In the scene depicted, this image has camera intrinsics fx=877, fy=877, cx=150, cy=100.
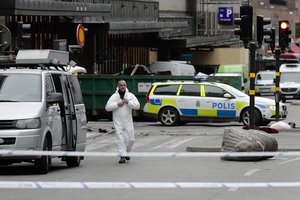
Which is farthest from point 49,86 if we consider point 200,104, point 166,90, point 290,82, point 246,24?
point 290,82

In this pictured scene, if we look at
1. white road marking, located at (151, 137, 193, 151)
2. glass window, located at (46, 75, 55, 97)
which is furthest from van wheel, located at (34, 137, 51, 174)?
white road marking, located at (151, 137, 193, 151)

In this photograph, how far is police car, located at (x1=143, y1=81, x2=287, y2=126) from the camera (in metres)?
31.1

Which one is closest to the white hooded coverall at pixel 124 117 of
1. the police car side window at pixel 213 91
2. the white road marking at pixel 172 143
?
the white road marking at pixel 172 143

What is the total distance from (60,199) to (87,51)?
138ft

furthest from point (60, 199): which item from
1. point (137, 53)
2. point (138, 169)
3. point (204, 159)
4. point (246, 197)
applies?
point (137, 53)

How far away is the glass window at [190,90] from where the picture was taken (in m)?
31.7

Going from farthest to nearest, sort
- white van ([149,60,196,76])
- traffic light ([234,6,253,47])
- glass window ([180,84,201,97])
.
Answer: white van ([149,60,196,76])
glass window ([180,84,201,97])
traffic light ([234,6,253,47])

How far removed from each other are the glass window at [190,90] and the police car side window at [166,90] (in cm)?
28

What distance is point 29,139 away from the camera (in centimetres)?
1429

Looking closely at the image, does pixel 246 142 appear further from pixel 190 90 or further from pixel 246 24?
pixel 190 90

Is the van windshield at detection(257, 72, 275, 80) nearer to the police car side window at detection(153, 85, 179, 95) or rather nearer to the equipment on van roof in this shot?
the police car side window at detection(153, 85, 179, 95)

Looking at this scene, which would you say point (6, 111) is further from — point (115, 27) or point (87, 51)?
point (87, 51)

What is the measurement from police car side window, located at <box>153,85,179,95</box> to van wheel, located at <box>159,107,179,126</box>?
0.61 meters

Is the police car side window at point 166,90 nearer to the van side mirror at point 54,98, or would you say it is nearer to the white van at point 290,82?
the van side mirror at point 54,98
